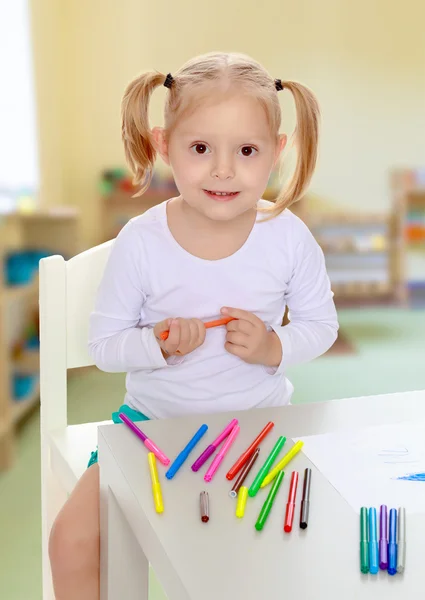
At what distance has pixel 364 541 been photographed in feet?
1.77

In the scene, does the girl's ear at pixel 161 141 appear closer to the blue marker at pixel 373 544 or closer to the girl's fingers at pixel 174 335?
the girl's fingers at pixel 174 335

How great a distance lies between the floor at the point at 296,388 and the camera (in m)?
1.59

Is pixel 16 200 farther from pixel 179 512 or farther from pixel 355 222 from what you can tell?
pixel 179 512

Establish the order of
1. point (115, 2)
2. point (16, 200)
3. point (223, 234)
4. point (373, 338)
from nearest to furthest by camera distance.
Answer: point (223, 234) < point (16, 200) < point (373, 338) < point (115, 2)

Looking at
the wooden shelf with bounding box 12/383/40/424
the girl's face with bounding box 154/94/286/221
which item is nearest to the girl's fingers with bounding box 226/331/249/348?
the girl's face with bounding box 154/94/286/221

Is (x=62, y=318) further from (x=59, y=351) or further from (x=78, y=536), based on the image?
(x=78, y=536)

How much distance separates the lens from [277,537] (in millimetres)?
553

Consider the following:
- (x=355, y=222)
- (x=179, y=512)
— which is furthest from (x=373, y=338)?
(x=179, y=512)

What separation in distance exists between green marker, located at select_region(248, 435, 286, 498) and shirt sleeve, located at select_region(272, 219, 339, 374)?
11.7 inches

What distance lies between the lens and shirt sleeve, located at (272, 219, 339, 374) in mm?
1002

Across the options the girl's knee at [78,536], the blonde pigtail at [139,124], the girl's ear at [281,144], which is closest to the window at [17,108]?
the blonde pigtail at [139,124]

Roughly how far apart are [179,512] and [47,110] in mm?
3644

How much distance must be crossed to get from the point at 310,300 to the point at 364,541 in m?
0.51

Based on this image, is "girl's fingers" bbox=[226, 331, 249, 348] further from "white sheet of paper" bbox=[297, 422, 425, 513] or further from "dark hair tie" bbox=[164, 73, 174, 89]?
"dark hair tie" bbox=[164, 73, 174, 89]
